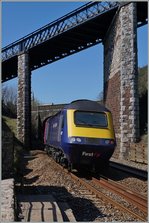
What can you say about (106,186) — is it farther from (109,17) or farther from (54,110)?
(54,110)

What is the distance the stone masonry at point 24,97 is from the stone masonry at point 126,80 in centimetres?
1114

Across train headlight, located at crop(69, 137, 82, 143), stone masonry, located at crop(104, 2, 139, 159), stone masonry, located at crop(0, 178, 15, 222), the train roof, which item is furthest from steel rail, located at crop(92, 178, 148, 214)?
stone masonry, located at crop(104, 2, 139, 159)

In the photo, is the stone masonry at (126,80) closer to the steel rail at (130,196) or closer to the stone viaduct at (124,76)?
the stone viaduct at (124,76)

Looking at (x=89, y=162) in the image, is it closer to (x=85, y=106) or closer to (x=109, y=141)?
(x=109, y=141)

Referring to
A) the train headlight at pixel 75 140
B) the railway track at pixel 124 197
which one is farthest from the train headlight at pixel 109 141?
the railway track at pixel 124 197

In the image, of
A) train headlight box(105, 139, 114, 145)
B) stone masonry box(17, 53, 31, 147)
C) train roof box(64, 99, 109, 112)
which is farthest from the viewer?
stone masonry box(17, 53, 31, 147)

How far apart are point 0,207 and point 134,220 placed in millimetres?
2854

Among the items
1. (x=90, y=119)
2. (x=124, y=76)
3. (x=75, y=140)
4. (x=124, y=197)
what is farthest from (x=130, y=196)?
(x=124, y=76)

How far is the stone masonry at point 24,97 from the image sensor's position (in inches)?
1475

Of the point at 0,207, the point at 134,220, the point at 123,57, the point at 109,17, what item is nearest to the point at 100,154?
the point at 134,220

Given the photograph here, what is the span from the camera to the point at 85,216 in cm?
886

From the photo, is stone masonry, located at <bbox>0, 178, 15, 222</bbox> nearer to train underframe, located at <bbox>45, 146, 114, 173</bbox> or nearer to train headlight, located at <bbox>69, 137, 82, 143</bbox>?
train headlight, located at <bbox>69, 137, 82, 143</bbox>

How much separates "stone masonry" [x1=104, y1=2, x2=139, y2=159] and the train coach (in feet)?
32.4

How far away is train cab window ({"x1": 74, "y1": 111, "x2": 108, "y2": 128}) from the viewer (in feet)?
50.1
